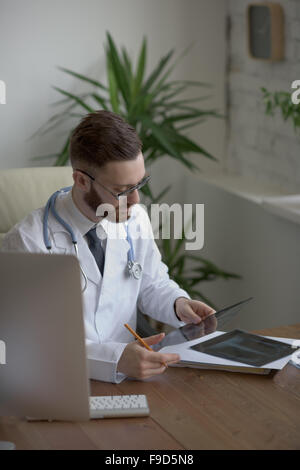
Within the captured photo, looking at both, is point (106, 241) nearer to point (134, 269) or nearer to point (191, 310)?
point (134, 269)

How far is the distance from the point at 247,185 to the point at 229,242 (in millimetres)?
337

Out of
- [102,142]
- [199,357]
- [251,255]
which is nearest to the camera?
[199,357]

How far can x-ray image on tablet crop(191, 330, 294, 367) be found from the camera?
67.9 inches

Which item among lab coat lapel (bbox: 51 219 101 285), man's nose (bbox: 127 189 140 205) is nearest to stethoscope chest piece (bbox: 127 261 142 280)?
lab coat lapel (bbox: 51 219 101 285)

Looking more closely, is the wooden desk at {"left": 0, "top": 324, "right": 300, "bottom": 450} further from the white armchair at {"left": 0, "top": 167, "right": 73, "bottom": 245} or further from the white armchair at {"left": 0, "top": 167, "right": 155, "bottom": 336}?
the white armchair at {"left": 0, "top": 167, "right": 73, "bottom": 245}

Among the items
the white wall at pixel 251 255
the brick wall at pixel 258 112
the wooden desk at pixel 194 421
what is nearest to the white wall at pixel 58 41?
the brick wall at pixel 258 112

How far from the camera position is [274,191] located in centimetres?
335

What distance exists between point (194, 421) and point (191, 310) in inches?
22.6

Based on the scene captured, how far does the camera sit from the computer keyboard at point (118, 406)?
146 cm

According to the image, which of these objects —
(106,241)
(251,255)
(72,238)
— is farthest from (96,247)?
(251,255)

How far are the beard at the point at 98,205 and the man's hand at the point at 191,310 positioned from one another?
1.15 feet

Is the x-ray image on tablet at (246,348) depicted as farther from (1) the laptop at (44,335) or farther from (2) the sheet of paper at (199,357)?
(1) the laptop at (44,335)

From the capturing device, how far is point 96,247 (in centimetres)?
202
